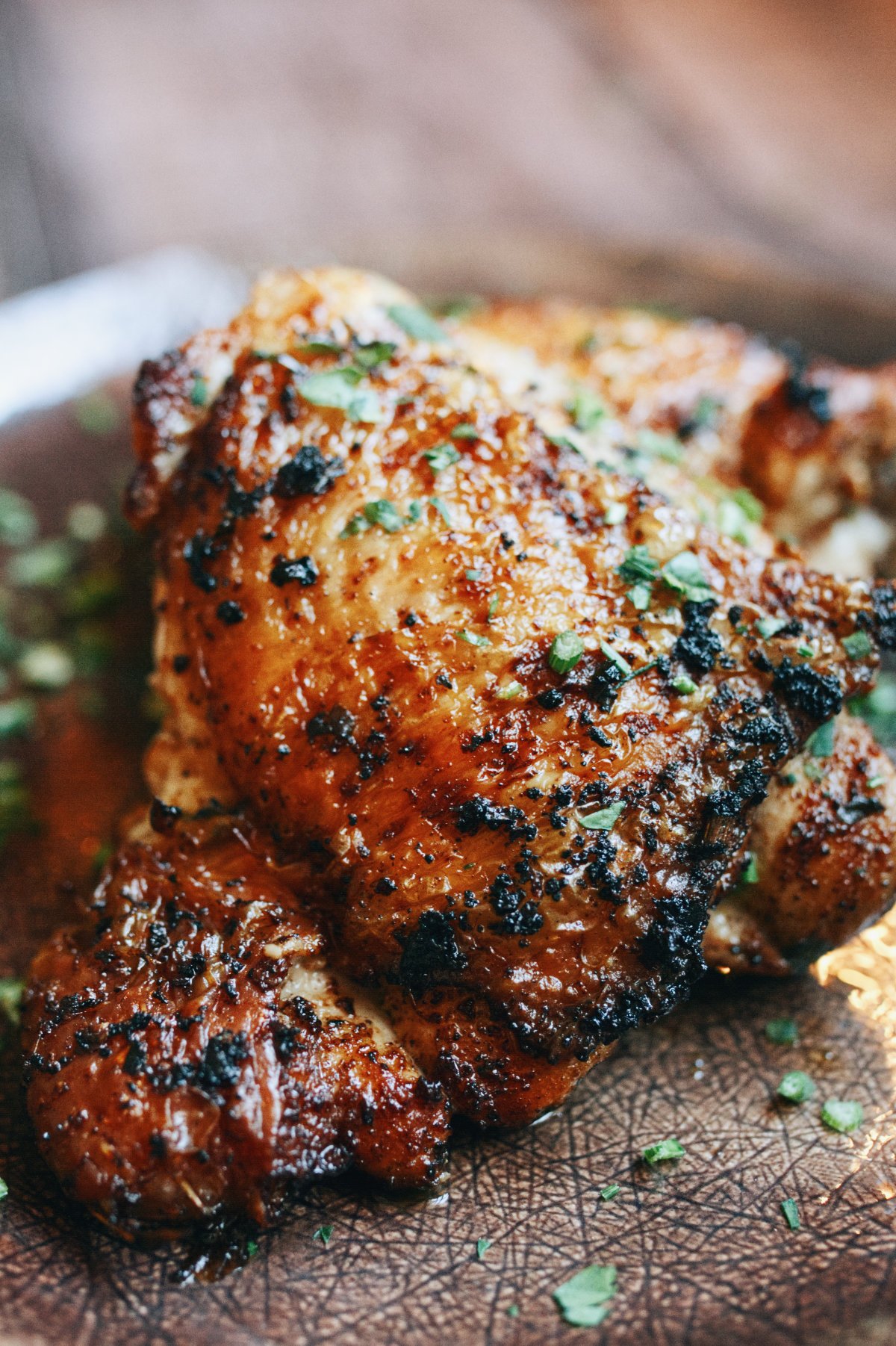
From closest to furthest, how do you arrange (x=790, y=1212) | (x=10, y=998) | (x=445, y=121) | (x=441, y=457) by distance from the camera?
(x=790, y=1212), (x=441, y=457), (x=10, y=998), (x=445, y=121)

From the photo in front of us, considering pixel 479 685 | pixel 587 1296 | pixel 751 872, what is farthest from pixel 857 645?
pixel 587 1296

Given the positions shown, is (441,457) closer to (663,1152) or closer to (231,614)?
(231,614)

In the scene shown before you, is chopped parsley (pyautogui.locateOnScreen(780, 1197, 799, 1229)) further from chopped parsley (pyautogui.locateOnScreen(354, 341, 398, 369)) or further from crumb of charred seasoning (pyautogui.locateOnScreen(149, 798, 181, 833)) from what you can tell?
chopped parsley (pyautogui.locateOnScreen(354, 341, 398, 369))

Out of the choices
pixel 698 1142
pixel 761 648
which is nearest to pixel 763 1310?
pixel 698 1142

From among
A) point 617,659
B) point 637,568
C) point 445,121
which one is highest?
point 445,121

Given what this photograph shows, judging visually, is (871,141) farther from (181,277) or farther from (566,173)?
(181,277)

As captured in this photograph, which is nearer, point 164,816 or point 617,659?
point 617,659

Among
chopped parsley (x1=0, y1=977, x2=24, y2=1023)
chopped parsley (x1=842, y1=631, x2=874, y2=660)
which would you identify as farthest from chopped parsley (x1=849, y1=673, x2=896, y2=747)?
chopped parsley (x1=0, y1=977, x2=24, y2=1023)
